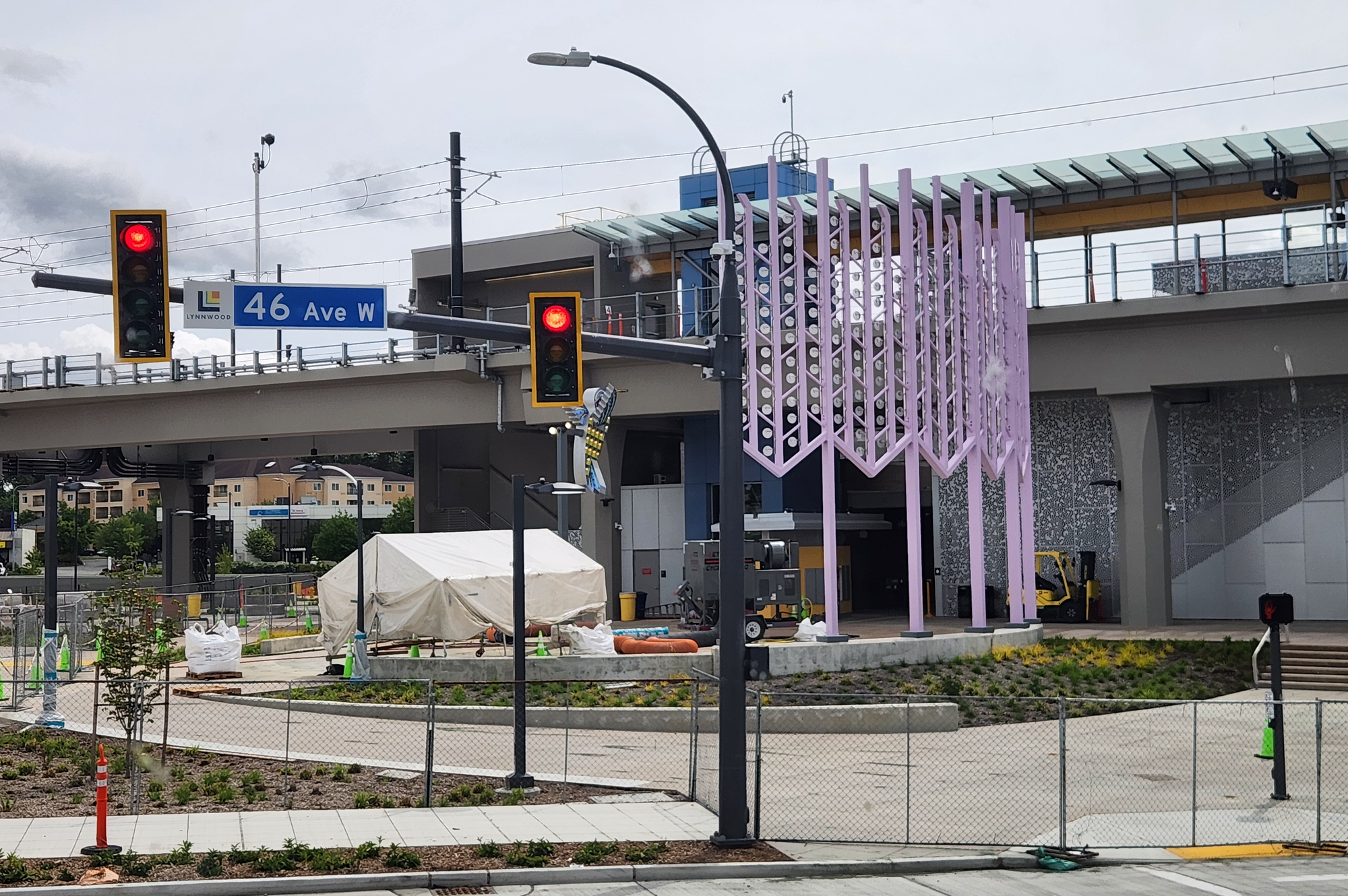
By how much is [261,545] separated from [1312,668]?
3839 inches

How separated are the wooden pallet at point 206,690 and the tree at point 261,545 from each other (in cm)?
8755

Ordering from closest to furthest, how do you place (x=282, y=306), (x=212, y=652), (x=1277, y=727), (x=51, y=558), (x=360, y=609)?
1. (x=282, y=306)
2. (x=1277, y=727)
3. (x=51, y=558)
4. (x=360, y=609)
5. (x=212, y=652)

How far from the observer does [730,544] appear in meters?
15.4

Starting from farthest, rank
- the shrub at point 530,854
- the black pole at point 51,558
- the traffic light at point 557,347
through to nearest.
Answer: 1. the black pole at point 51,558
2. the traffic light at point 557,347
3. the shrub at point 530,854

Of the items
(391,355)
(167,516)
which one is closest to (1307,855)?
(391,355)

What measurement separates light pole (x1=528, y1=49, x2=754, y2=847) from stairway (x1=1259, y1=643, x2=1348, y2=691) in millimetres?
18821

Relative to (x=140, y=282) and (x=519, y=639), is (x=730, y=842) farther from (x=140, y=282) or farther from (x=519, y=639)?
(x=140, y=282)

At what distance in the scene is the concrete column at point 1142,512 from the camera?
39250mm

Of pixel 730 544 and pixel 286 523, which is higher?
pixel 286 523

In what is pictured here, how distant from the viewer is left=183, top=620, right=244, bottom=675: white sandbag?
31.1 meters

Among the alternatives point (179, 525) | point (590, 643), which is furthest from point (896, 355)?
point (179, 525)

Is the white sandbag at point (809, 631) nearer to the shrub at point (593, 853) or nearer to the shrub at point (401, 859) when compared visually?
the shrub at point (593, 853)

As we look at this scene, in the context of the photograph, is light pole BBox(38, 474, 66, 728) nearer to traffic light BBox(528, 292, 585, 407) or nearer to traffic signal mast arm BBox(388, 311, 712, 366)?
traffic signal mast arm BBox(388, 311, 712, 366)

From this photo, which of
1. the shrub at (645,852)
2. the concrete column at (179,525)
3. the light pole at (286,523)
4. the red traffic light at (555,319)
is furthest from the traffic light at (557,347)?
the light pole at (286,523)
